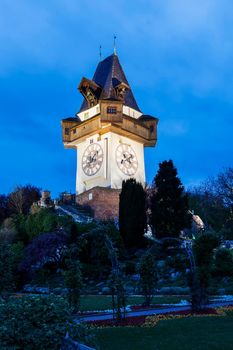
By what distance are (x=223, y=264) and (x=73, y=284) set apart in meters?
12.0

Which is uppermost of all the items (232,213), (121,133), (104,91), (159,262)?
(104,91)

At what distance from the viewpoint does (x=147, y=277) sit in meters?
16.1

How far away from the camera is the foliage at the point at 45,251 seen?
27.9 metres

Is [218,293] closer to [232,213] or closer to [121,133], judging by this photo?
[232,213]

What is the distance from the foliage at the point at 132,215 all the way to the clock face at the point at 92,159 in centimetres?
1304

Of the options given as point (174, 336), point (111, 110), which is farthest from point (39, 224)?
point (174, 336)

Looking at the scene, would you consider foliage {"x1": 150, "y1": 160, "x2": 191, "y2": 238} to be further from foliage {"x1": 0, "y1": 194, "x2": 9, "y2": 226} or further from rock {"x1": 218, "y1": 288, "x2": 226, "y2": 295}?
foliage {"x1": 0, "y1": 194, "x2": 9, "y2": 226}

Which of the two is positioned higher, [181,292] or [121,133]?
[121,133]

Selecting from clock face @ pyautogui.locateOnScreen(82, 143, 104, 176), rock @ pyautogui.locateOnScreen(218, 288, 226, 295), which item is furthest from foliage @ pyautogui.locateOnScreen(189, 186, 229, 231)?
rock @ pyautogui.locateOnScreen(218, 288, 226, 295)

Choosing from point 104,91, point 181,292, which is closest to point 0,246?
point 181,292

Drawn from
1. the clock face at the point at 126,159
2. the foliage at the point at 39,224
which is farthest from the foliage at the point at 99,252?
the clock face at the point at 126,159

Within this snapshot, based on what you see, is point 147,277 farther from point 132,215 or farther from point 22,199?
point 22,199

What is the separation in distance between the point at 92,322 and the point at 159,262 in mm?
16139

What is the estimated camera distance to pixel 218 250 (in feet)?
83.9
